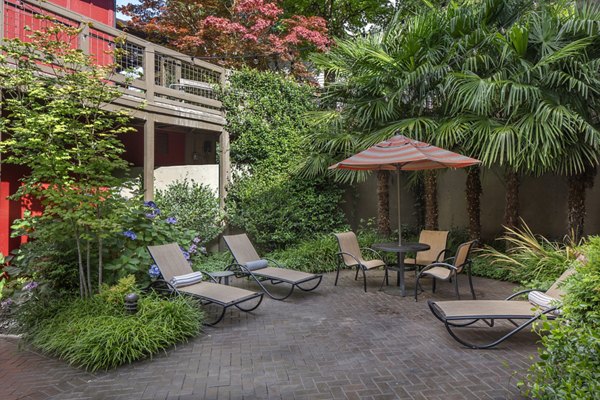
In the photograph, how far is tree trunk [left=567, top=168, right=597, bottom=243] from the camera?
6.66 m

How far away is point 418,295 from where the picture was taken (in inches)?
232

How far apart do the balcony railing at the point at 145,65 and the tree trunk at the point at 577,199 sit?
23.8 ft

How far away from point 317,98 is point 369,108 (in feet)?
9.56

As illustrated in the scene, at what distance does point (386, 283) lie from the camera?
21.1 ft

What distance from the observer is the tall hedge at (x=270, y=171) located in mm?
8719

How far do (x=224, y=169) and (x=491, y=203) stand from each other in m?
6.31

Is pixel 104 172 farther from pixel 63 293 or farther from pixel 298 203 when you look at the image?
pixel 298 203

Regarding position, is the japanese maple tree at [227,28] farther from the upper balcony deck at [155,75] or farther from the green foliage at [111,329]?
the green foliage at [111,329]

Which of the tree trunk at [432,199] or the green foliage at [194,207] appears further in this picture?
the green foliage at [194,207]

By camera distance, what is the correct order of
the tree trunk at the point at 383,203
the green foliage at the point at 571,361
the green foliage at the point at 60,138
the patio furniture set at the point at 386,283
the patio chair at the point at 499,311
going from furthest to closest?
the tree trunk at the point at 383,203
the green foliage at the point at 60,138
the patio furniture set at the point at 386,283
the patio chair at the point at 499,311
the green foliage at the point at 571,361

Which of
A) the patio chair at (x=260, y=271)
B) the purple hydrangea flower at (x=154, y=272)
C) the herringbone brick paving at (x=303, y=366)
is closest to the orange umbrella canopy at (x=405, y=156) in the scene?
the patio chair at (x=260, y=271)

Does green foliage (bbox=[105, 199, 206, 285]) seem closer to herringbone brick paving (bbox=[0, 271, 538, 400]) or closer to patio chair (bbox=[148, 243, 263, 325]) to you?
patio chair (bbox=[148, 243, 263, 325])

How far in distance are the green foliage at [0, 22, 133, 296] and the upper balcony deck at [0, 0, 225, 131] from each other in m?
1.62

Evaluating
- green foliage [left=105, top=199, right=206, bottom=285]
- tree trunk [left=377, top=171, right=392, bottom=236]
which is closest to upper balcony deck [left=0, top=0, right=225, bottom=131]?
green foliage [left=105, top=199, right=206, bottom=285]
